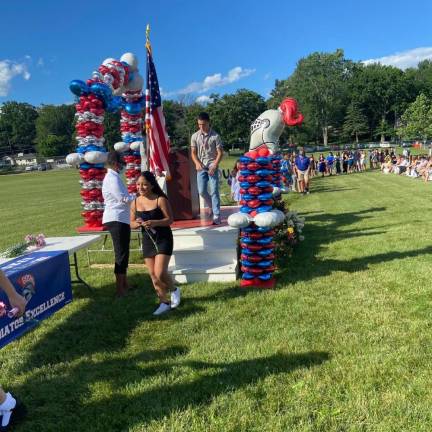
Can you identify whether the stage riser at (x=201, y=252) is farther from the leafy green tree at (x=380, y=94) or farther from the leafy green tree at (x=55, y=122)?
the leafy green tree at (x=55, y=122)

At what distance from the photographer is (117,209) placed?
18.2ft

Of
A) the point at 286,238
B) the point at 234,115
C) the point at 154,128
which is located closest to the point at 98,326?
the point at 154,128

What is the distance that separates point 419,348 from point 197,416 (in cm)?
206

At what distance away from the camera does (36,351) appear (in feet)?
13.8

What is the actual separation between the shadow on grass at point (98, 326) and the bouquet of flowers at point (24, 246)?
100 cm

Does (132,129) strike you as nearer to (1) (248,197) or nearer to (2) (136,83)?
(2) (136,83)

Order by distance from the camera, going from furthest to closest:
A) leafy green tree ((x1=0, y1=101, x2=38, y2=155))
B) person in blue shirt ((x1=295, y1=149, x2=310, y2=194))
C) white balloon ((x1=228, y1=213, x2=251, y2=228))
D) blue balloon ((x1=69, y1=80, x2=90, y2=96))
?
leafy green tree ((x1=0, y1=101, x2=38, y2=155)), person in blue shirt ((x1=295, y1=149, x2=310, y2=194)), blue balloon ((x1=69, y1=80, x2=90, y2=96)), white balloon ((x1=228, y1=213, x2=251, y2=228))

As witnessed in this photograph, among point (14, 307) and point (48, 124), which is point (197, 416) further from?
point (48, 124)

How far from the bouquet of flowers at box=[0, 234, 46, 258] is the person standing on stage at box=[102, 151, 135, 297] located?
89 centimetres

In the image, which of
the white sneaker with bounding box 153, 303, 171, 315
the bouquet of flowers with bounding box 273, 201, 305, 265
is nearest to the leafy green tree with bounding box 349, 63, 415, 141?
the bouquet of flowers with bounding box 273, 201, 305, 265

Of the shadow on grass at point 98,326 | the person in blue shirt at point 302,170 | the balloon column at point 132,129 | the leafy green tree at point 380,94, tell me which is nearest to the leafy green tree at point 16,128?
the leafy green tree at point 380,94

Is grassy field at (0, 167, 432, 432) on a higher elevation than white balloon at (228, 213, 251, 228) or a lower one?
lower

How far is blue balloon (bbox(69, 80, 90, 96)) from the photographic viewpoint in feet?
27.3

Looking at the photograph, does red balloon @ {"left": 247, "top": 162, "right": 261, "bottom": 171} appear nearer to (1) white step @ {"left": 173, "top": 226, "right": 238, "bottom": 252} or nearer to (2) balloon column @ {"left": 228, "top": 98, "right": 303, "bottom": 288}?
(2) balloon column @ {"left": 228, "top": 98, "right": 303, "bottom": 288}
